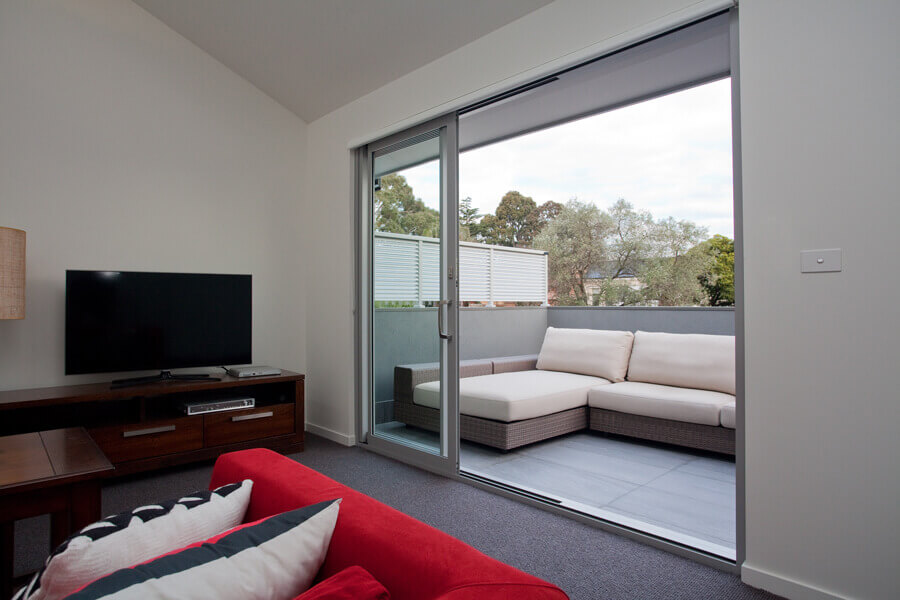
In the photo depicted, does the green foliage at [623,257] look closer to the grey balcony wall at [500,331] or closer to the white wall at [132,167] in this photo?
the grey balcony wall at [500,331]

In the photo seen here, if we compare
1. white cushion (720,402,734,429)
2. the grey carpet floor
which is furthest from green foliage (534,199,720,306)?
the grey carpet floor

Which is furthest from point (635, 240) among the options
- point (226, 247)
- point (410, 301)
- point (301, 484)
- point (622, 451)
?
point (301, 484)

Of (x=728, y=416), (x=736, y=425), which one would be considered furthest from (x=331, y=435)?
(x=736, y=425)

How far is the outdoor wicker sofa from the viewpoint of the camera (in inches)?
137

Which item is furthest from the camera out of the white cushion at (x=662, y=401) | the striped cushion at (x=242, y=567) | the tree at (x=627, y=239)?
the tree at (x=627, y=239)

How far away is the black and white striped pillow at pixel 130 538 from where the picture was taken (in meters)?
0.75

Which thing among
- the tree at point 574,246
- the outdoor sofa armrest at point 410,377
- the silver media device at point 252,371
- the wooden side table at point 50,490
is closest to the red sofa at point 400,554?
the wooden side table at point 50,490

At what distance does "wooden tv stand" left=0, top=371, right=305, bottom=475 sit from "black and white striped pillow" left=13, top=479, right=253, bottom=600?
2.41 m

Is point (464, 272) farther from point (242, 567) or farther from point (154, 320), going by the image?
point (242, 567)

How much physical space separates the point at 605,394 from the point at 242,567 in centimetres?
368

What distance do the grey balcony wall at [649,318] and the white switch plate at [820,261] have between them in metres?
3.02

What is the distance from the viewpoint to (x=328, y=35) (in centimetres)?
326

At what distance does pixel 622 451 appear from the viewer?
3748 mm

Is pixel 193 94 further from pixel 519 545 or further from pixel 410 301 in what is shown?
pixel 519 545
